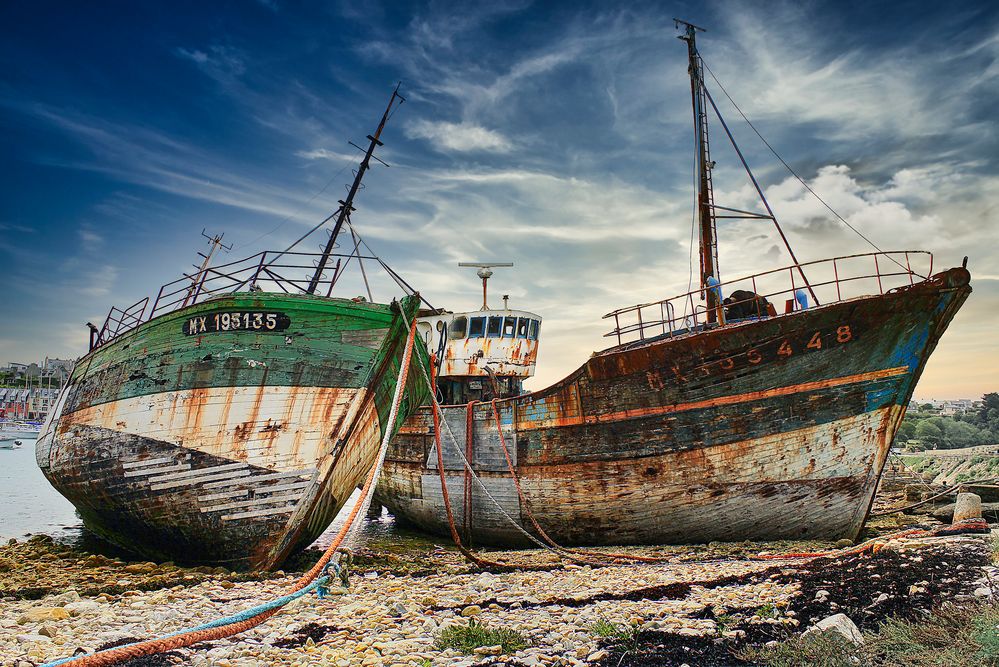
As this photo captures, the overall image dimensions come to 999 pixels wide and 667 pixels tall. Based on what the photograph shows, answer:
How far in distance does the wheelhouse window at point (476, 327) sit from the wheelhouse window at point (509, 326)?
22.7 inches

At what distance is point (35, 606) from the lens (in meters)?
6.94

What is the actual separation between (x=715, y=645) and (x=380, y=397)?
5914 millimetres

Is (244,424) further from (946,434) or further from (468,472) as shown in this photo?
(946,434)

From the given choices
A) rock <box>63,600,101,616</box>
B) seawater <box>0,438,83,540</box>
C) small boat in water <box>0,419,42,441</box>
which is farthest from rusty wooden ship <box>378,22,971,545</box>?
small boat in water <box>0,419,42,441</box>

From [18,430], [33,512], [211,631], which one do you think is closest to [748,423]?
[211,631]

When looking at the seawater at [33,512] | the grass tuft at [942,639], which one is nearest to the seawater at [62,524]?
the seawater at [33,512]

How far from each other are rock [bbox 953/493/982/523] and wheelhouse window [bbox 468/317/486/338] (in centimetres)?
1076

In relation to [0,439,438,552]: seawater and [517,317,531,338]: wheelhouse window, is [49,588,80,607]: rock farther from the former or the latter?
[517,317,531,338]: wheelhouse window

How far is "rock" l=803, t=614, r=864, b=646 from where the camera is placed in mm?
4332

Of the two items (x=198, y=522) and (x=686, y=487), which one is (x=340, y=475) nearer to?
(x=198, y=522)

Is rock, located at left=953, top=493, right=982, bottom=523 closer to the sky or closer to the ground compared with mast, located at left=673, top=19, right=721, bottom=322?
closer to the ground

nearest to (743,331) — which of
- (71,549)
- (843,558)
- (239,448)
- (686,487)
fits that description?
(686,487)

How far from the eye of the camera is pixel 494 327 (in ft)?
51.3

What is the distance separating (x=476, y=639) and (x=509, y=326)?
10.9 meters
